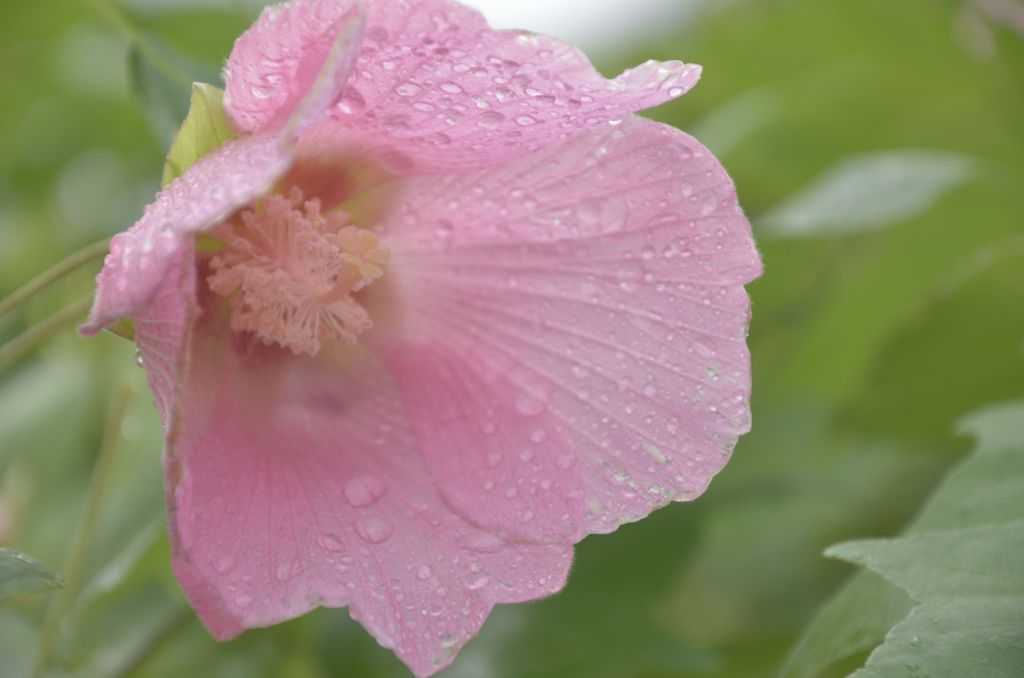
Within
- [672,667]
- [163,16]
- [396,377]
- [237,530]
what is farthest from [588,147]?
[163,16]

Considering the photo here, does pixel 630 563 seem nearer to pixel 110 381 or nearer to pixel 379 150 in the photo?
pixel 379 150

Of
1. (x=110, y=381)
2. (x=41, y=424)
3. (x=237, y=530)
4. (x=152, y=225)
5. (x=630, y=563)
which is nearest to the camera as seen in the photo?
(x=152, y=225)

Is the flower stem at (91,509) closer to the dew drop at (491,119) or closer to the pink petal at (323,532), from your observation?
the pink petal at (323,532)

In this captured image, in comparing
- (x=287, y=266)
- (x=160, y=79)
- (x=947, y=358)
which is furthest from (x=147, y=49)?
(x=947, y=358)

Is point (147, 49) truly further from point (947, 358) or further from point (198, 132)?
point (947, 358)

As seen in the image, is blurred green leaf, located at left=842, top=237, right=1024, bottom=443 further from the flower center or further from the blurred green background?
the flower center

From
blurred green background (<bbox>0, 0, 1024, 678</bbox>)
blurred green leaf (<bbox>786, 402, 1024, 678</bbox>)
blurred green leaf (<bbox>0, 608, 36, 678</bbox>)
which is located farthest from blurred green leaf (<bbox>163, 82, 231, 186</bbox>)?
blurred green leaf (<bbox>0, 608, 36, 678</bbox>)

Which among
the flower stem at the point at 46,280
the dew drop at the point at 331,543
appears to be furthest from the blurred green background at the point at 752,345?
the dew drop at the point at 331,543
